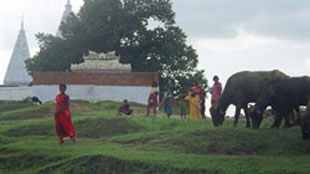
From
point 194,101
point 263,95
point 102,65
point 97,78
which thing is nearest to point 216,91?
point 194,101

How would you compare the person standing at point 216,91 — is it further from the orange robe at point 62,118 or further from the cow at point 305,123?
the cow at point 305,123

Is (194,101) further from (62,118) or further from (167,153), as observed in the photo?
(167,153)

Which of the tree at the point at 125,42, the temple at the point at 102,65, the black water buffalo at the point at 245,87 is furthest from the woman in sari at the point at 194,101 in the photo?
the tree at the point at 125,42

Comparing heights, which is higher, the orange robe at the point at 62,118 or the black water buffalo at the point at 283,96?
the black water buffalo at the point at 283,96

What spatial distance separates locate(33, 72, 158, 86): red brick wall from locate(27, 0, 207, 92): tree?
10585 millimetres

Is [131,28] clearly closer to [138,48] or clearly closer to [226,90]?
[138,48]

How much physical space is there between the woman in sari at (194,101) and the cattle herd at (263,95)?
8.59 ft

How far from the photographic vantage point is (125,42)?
46.6 metres

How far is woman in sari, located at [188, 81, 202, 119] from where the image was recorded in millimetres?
21531

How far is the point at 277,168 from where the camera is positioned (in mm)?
11203

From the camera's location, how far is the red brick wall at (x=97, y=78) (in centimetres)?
3328

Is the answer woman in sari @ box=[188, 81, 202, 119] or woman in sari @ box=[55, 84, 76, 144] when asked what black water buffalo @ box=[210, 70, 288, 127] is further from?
woman in sari @ box=[55, 84, 76, 144]

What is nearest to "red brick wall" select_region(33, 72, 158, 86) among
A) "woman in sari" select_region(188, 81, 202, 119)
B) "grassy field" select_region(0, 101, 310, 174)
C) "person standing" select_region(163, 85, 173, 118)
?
"person standing" select_region(163, 85, 173, 118)

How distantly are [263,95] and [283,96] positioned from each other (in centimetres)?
56
